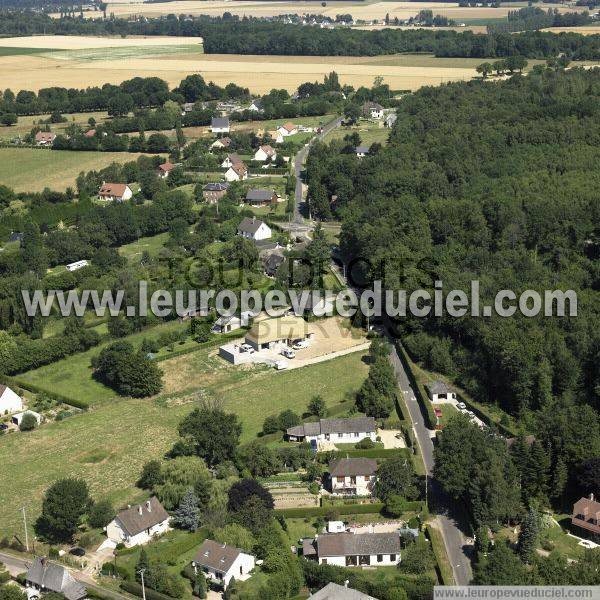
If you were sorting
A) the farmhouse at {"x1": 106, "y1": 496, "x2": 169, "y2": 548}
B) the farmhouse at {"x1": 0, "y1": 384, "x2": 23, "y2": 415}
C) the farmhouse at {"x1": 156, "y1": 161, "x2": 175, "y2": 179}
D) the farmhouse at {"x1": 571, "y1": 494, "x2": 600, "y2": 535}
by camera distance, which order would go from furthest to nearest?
the farmhouse at {"x1": 156, "y1": 161, "x2": 175, "y2": 179} < the farmhouse at {"x1": 0, "y1": 384, "x2": 23, "y2": 415} < the farmhouse at {"x1": 106, "y1": 496, "x2": 169, "y2": 548} < the farmhouse at {"x1": 571, "y1": 494, "x2": 600, "y2": 535}

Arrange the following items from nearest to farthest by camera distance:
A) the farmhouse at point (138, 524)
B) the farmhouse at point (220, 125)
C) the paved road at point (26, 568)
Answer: the paved road at point (26, 568) → the farmhouse at point (138, 524) → the farmhouse at point (220, 125)

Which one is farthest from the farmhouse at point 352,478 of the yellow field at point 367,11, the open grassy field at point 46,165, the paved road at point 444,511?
the yellow field at point 367,11

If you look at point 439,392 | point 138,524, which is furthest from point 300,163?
point 138,524

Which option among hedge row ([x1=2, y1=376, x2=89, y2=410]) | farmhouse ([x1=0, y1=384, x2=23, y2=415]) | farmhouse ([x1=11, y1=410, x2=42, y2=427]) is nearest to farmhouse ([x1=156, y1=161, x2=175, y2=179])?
hedge row ([x1=2, y1=376, x2=89, y2=410])

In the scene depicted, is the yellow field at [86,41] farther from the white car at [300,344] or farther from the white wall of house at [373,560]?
the white wall of house at [373,560]

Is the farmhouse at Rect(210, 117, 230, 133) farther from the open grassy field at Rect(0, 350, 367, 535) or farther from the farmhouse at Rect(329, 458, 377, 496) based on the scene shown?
the farmhouse at Rect(329, 458, 377, 496)

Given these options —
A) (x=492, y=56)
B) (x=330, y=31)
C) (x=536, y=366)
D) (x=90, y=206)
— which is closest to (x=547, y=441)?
(x=536, y=366)
